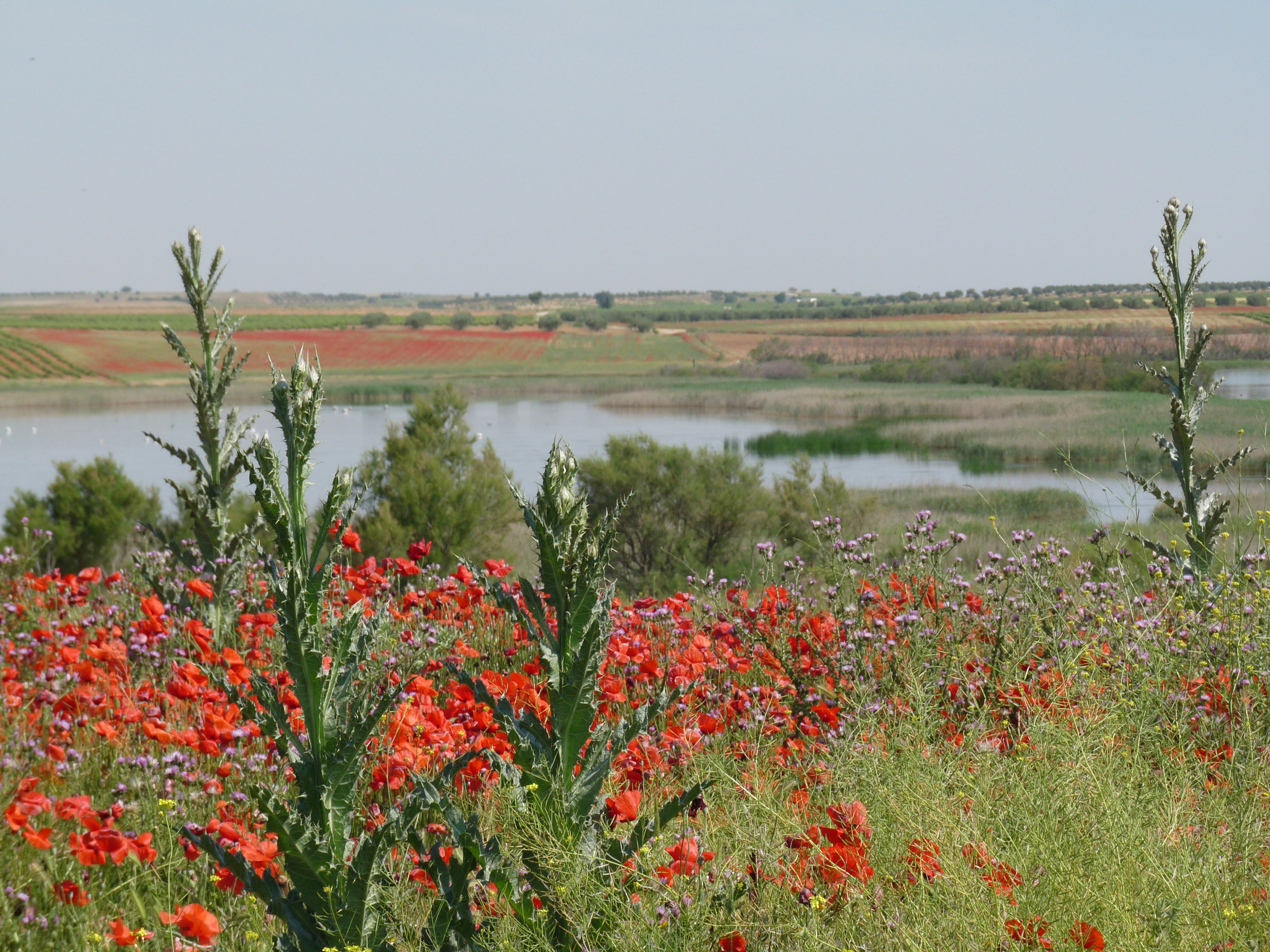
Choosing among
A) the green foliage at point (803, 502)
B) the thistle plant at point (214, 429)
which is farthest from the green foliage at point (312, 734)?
the green foliage at point (803, 502)

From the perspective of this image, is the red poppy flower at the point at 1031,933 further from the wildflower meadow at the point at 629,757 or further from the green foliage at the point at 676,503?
the green foliage at the point at 676,503

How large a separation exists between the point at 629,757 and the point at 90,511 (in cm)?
1085

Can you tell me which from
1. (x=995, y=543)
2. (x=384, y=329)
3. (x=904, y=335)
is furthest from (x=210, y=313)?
(x=384, y=329)

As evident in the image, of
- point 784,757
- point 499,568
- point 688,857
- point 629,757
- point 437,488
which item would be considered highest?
point 499,568

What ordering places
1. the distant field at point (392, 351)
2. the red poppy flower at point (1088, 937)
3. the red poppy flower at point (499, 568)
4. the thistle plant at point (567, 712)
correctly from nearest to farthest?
the red poppy flower at point (1088, 937) < the thistle plant at point (567, 712) < the red poppy flower at point (499, 568) < the distant field at point (392, 351)

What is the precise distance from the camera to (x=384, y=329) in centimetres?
7969

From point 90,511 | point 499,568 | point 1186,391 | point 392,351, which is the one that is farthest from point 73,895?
point 392,351

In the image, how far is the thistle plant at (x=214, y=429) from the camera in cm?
495

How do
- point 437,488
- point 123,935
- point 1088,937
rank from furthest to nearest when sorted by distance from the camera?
point 437,488, point 123,935, point 1088,937

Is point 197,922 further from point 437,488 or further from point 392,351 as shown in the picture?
point 392,351

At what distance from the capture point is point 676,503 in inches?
490

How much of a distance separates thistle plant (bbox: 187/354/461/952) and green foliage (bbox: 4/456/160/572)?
1041 centimetres

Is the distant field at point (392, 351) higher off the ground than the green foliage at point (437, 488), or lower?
higher

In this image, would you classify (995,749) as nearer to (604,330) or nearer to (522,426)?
(522,426)
